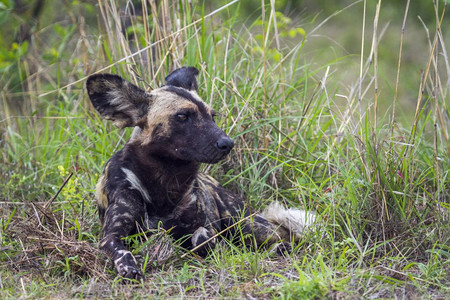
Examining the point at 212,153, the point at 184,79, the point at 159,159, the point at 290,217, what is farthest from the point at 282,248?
the point at 184,79

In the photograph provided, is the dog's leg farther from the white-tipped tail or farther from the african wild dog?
the white-tipped tail

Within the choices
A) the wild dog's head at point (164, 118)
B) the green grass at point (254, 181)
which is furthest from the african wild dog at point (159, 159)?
the green grass at point (254, 181)

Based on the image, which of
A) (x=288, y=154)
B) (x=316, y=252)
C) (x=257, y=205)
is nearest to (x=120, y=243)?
(x=316, y=252)

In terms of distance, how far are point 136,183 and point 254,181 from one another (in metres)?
0.99

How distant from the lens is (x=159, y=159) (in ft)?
A: 11.8

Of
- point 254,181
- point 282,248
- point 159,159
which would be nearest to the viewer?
point 159,159

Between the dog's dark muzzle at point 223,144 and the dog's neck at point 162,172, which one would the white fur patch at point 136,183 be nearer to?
the dog's neck at point 162,172

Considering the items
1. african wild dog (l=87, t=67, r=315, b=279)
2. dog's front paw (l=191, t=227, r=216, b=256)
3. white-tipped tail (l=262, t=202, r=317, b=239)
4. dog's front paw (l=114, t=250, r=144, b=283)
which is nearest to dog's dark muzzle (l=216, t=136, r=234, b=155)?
african wild dog (l=87, t=67, r=315, b=279)

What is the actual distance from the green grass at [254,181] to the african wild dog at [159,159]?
182 mm

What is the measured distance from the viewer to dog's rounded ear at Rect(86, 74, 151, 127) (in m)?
3.62

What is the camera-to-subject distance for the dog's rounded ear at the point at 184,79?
158 inches

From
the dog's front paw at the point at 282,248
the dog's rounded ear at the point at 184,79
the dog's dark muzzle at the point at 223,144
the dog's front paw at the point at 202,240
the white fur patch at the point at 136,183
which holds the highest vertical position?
the dog's rounded ear at the point at 184,79

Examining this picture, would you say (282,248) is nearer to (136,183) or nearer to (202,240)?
(202,240)

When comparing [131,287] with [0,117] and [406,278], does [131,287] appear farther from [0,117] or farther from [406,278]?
[0,117]
